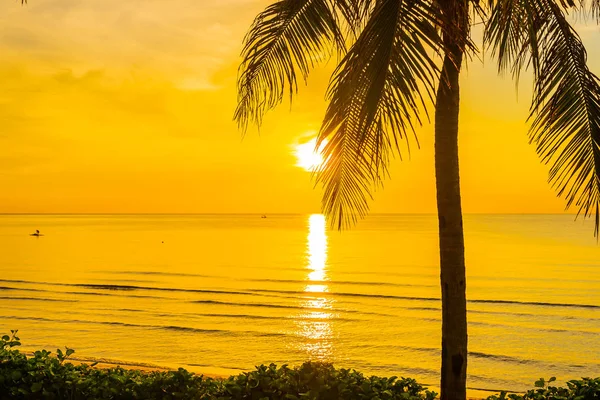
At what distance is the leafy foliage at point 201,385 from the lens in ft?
22.2

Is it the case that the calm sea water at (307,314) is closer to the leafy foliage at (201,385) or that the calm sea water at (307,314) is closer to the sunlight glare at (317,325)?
the sunlight glare at (317,325)

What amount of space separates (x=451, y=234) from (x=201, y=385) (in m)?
3.60

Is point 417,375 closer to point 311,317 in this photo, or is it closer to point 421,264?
point 311,317

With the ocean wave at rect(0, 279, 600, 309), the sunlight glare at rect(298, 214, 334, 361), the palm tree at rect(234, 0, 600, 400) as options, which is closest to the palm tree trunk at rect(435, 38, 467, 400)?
the palm tree at rect(234, 0, 600, 400)

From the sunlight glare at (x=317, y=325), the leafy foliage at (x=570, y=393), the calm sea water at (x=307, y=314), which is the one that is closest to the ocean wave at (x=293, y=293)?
the calm sea water at (x=307, y=314)

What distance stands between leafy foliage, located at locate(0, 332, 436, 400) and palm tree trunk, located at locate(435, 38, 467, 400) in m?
0.49

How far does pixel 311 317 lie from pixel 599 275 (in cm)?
2462

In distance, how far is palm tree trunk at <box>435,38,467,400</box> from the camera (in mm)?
6672

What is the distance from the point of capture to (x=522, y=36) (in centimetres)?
700

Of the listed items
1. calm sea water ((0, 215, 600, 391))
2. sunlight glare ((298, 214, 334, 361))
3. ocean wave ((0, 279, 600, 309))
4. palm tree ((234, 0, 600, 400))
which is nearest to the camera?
palm tree ((234, 0, 600, 400))

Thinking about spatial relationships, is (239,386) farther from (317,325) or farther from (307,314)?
(307,314)

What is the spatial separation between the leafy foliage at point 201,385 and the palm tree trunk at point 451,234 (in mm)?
488

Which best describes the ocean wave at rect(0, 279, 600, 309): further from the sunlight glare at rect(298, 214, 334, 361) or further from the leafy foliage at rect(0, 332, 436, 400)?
the leafy foliage at rect(0, 332, 436, 400)

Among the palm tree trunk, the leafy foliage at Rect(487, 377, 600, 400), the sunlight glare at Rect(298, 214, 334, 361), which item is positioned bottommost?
the sunlight glare at Rect(298, 214, 334, 361)
